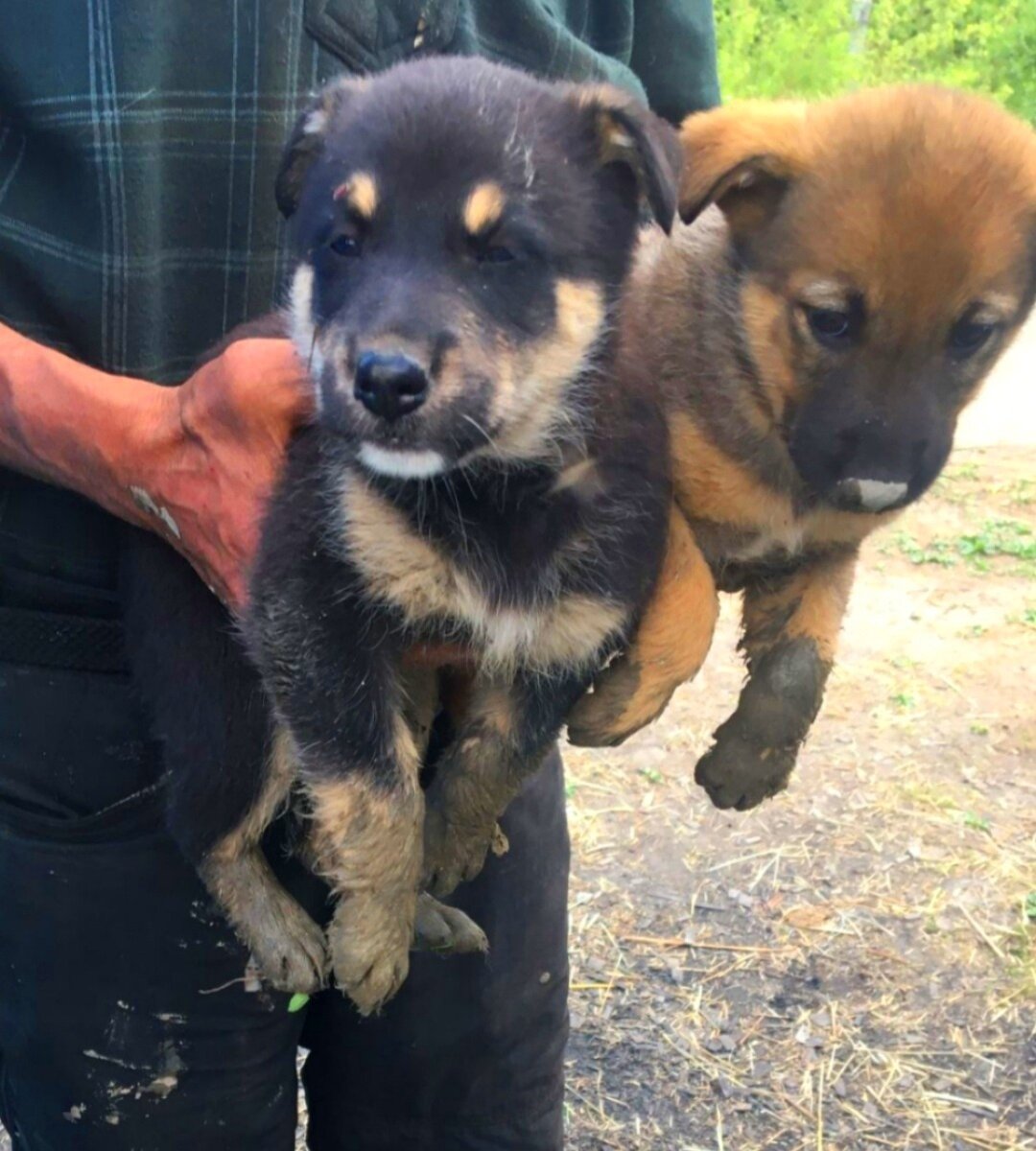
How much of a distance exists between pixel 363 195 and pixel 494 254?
216mm

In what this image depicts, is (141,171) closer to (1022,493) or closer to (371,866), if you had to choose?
(371,866)

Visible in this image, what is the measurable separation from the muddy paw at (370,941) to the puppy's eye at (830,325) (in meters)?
1.24

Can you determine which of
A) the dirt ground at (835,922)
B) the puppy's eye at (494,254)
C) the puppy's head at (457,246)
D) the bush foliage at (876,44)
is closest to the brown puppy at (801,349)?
the puppy's head at (457,246)

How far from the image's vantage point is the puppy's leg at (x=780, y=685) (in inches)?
103

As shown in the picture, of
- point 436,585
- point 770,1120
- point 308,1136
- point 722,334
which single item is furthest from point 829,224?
Answer: point 770,1120

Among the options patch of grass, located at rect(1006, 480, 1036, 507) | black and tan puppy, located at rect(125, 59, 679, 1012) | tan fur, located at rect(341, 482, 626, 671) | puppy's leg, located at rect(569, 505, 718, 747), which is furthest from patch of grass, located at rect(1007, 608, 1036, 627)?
tan fur, located at rect(341, 482, 626, 671)

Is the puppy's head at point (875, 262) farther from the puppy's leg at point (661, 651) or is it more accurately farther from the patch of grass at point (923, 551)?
the patch of grass at point (923, 551)

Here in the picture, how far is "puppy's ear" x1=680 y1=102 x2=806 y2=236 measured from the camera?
2.36 metres

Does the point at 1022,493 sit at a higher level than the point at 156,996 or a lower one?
lower

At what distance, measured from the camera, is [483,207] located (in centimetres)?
192

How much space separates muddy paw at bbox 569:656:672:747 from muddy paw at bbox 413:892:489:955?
0.43m

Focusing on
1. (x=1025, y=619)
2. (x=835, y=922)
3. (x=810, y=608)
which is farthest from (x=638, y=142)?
(x=1025, y=619)

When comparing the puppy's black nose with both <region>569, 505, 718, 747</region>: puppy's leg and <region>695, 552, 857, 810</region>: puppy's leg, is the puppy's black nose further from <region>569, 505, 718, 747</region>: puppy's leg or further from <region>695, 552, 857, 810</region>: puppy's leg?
<region>695, 552, 857, 810</region>: puppy's leg

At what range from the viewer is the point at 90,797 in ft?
7.57
